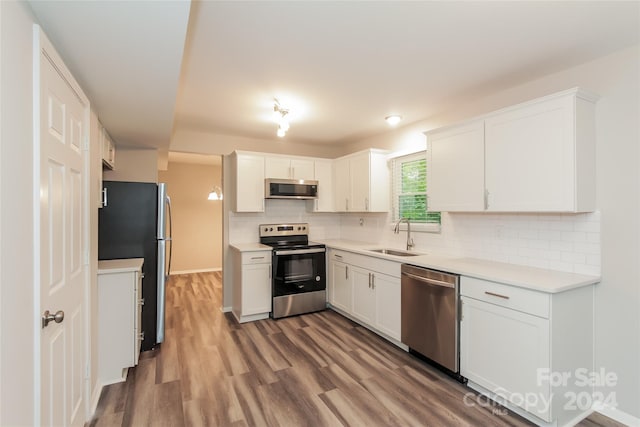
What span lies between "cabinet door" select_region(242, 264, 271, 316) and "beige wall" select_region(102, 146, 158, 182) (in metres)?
1.64

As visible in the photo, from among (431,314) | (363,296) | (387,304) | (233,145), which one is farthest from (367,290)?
(233,145)

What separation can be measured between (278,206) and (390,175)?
1.74m

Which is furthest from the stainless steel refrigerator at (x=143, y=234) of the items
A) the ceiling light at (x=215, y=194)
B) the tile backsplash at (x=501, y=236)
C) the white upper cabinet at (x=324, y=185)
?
the ceiling light at (x=215, y=194)

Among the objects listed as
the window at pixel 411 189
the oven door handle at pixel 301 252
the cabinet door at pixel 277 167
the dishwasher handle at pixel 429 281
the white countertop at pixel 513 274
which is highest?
the cabinet door at pixel 277 167

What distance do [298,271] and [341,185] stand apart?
1449mm

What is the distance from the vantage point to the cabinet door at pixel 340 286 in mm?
3994

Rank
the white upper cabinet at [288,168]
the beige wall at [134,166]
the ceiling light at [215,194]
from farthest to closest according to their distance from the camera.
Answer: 1. the ceiling light at [215,194]
2. the white upper cabinet at [288,168]
3. the beige wall at [134,166]

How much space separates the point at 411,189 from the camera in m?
3.95

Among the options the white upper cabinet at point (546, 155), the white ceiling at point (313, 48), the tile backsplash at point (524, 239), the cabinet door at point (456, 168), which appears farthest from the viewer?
the cabinet door at point (456, 168)

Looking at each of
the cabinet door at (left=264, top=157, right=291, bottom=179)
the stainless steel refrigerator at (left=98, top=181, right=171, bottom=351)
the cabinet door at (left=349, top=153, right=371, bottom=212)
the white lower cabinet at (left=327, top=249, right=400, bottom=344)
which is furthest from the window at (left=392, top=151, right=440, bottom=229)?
the stainless steel refrigerator at (left=98, top=181, right=171, bottom=351)

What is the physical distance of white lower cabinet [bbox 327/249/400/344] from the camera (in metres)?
3.24

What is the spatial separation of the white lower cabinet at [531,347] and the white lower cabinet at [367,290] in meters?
0.89

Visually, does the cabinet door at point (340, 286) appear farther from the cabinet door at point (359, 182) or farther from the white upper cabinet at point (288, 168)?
the white upper cabinet at point (288, 168)

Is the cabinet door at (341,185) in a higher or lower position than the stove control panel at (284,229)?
higher
